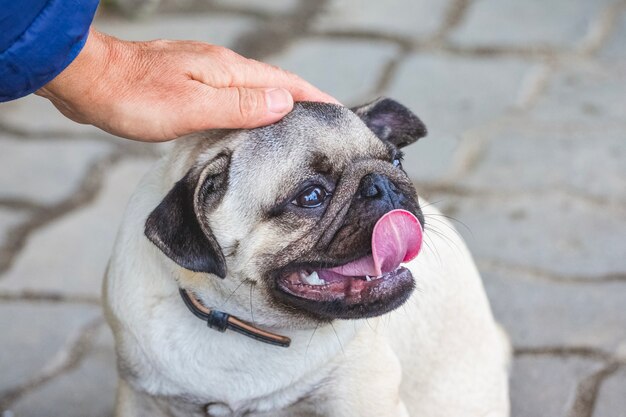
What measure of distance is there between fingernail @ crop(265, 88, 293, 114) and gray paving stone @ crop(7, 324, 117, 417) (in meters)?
1.32

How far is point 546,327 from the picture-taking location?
3.67 m

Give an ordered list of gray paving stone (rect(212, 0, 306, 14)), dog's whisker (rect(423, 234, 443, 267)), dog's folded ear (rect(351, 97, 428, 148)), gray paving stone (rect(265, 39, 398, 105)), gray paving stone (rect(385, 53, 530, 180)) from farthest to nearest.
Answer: gray paving stone (rect(212, 0, 306, 14))
gray paving stone (rect(265, 39, 398, 105))
gray paving stone (rect(385, 53, 530, 180))
dog's whisker (rect(423, 234, 443, 267))
dog's folded ear (rect(351, 97, 428, 148))

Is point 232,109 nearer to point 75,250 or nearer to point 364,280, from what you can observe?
point 364,280

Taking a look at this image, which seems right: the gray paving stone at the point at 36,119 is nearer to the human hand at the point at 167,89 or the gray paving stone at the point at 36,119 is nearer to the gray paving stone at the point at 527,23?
the gray paving stone at the point at 527,23

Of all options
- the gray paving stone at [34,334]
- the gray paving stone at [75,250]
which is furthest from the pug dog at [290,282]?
the gray paving stone at [75,250]

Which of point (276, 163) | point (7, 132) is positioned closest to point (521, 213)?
point (276, 163)

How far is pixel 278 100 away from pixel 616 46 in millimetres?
3229

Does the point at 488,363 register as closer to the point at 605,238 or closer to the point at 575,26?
the point at 605,238

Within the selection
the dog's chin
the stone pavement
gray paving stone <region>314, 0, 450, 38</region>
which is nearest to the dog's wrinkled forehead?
the dog's chin

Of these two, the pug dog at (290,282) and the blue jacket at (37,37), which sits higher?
the blue jacket at (37,37)

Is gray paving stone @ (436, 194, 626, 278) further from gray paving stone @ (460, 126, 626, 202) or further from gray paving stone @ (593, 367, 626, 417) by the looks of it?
gray paving stone @ (593, 367, 626, 417)

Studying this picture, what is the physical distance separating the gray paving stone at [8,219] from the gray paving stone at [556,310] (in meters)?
1.85

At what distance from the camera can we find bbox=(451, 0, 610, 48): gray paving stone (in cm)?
540

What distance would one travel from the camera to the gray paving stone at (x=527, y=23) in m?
5.40
